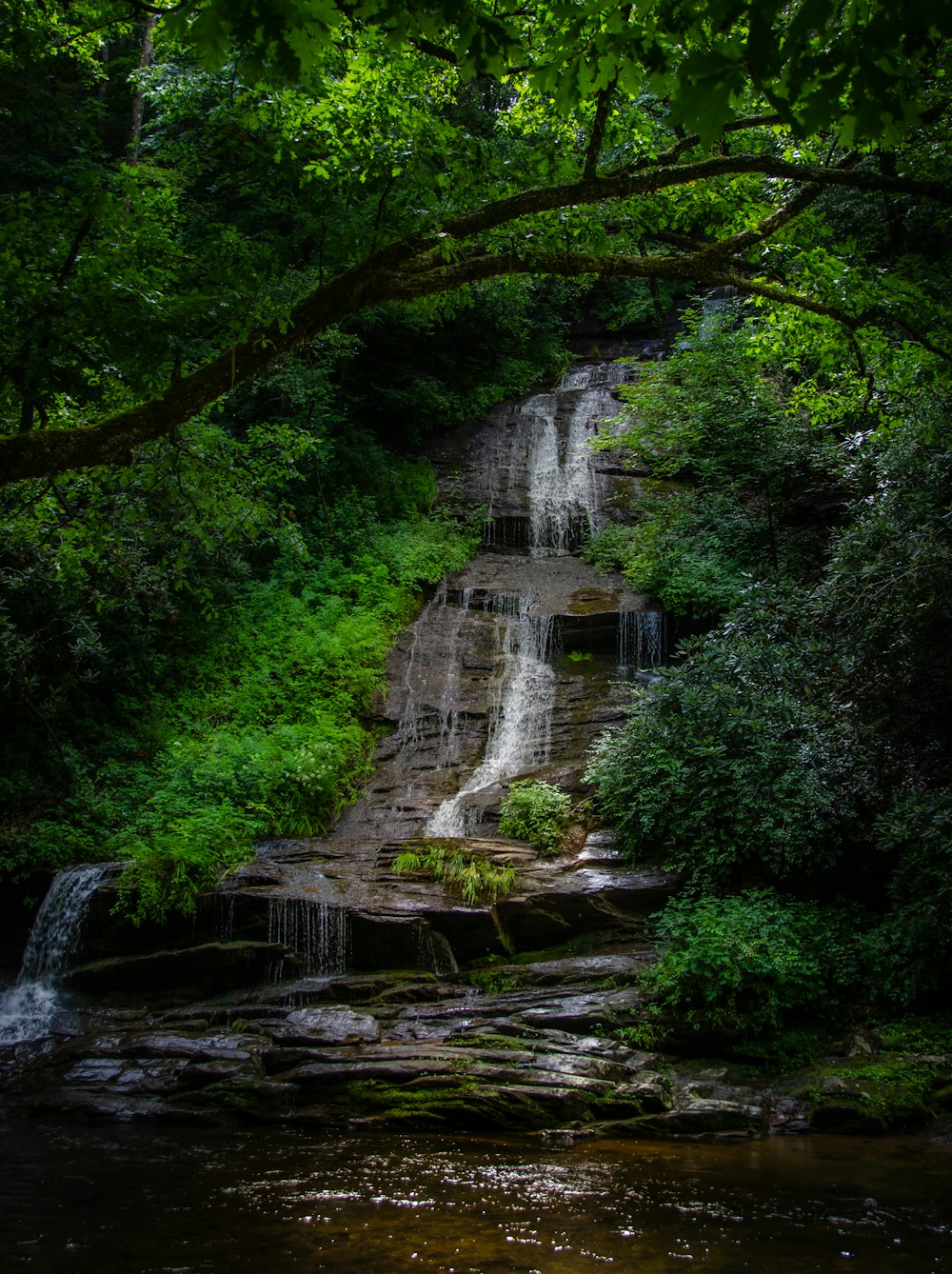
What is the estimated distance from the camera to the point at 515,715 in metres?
13.8

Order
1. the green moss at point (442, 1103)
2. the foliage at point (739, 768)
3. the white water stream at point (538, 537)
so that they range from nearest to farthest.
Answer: the green moss at point (442, 1103)
the foliage at point (739, 768)
the white water stream at point (538, 537)

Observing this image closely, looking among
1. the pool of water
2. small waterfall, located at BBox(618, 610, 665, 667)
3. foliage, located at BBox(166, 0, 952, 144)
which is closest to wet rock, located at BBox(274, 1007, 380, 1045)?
the pool of water

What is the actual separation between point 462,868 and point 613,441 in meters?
9.40

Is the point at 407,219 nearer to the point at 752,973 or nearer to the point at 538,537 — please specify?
the point at 752,973

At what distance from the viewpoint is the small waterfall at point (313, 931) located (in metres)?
8.95

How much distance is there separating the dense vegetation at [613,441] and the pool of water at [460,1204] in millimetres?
2309

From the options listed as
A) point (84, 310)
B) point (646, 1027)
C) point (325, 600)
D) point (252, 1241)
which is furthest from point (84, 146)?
point (325, 600)

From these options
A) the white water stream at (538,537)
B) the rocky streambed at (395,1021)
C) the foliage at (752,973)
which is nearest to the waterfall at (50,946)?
the rocky streambed at (395,1021)

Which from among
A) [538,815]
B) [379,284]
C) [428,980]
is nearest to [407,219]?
[379,284]

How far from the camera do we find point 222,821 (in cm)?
1051

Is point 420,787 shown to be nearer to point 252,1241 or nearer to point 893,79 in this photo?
A: point 252,1241

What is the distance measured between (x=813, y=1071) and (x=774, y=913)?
1.48 m

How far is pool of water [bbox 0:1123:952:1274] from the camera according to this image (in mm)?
3783

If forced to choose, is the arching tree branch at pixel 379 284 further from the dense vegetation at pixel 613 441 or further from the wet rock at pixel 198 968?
the wet rock at pixel 198 968
